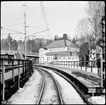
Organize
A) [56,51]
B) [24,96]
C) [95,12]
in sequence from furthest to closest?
[56,51], [95,12], [24,96]

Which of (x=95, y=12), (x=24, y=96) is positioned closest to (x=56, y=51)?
(x=95, y=12)

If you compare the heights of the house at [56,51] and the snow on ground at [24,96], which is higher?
the house at [56,51]

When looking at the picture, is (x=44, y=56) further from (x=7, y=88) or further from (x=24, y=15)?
(x=7, y=88)

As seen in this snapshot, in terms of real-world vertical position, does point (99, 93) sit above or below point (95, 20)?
below

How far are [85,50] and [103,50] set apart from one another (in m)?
42.4

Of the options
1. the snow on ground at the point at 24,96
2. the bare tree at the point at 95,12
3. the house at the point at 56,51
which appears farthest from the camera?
the house at the point at 56,51

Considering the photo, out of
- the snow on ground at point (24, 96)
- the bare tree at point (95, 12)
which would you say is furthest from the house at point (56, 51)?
the snow on ground at point (24, 96)

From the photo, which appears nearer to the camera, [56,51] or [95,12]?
[95,12]

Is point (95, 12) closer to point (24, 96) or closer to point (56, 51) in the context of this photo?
point (24, 96)

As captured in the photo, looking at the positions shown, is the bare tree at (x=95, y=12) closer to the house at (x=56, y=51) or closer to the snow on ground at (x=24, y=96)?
the snow on ground at (x=24, y=96)

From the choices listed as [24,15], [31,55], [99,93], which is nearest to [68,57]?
[31,55]

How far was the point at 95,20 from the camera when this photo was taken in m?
30.8

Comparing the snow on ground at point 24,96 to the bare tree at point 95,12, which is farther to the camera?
the bare tree at point 95,12

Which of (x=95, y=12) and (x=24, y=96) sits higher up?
(x=95, y=12)
